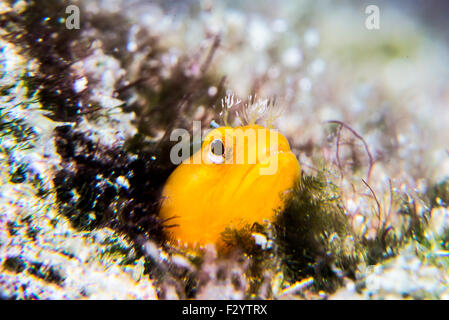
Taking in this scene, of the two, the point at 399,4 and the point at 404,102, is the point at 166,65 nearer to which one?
the point at 404,102

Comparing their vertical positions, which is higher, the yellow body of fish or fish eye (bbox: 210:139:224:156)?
fish eye (bbox: 210:139:224:156)

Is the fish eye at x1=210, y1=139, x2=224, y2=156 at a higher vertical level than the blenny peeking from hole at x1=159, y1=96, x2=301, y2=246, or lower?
higher

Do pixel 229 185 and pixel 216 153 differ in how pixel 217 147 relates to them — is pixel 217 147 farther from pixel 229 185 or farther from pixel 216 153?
pixel 229 185

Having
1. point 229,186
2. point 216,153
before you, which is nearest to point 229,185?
point 229,186

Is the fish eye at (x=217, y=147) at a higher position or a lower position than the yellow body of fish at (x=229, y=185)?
higher

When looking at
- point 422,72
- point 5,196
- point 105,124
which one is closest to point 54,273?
point 5,196

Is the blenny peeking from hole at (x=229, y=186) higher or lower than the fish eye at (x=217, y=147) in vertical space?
lower
